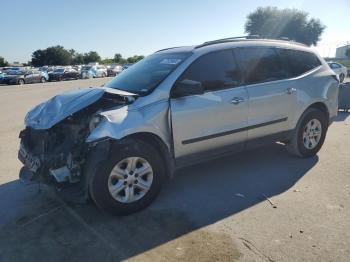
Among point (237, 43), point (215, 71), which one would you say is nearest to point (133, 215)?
point (215, 71)

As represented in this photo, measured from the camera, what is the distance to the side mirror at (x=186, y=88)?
408cm

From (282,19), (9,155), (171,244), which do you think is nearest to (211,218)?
(171,244)

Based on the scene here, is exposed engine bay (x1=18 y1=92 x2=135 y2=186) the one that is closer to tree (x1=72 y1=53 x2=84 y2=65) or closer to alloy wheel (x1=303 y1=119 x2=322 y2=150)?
alloy wheel (x1=303 y1=119 x2=322 y2=150)

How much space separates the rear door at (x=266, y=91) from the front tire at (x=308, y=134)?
0.34 metres

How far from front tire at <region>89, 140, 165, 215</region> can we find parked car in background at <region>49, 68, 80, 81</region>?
38313 mm

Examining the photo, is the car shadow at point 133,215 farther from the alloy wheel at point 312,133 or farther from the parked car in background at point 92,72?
the parked car in background at point 92,72

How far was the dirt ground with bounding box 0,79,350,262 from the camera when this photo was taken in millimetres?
3195

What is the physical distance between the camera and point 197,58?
4.44 m

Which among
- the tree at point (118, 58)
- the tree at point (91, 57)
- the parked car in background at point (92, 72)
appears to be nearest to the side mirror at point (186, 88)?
the parked car in background at point (92, 72)

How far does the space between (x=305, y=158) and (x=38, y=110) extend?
4.16 metres

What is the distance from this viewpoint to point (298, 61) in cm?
555

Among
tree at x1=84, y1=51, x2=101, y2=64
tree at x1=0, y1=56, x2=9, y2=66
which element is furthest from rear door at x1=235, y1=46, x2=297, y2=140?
tree at x1=84, y1=51, x2=101, y2=64

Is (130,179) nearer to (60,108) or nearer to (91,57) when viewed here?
(60,108)

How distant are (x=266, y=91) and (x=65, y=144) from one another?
2.82 m
